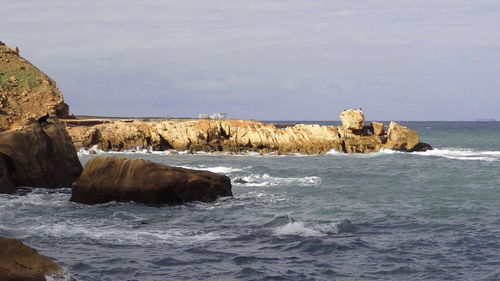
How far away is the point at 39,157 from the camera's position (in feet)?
88.8

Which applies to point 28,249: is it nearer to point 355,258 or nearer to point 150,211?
point 355,258

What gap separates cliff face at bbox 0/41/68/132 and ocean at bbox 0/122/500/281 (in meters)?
10.4

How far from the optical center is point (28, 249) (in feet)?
36.4

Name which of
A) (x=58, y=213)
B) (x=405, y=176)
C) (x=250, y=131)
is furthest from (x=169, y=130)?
(x=58, y=213)

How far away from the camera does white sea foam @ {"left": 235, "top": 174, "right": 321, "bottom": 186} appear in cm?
3419

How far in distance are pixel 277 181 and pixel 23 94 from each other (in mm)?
15009

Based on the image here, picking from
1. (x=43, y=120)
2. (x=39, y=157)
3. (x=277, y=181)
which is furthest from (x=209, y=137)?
(x=39, y=157)

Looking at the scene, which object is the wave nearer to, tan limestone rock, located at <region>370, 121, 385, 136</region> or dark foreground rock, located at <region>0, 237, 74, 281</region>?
dark foreground rock, located at <region>0, 237, 74, 281</region>

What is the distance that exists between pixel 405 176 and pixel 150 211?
20.0m

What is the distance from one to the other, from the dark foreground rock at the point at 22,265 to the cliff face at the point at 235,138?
47.7m

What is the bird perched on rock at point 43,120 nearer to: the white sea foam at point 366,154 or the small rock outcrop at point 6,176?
the small rock outcrop at point 6,176

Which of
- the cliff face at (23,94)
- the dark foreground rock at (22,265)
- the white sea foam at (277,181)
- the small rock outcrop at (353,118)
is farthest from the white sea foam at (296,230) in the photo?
the small rock outcrop at (353,118)

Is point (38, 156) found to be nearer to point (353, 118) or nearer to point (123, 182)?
point (123, 182)

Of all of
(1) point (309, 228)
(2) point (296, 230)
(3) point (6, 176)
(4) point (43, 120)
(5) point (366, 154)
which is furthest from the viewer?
(5) point (366, 154)
